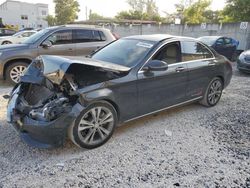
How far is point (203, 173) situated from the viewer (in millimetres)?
2707

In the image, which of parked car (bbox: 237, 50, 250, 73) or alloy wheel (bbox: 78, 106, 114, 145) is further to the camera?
parked car (bbox: 237, 50, 250, 73)

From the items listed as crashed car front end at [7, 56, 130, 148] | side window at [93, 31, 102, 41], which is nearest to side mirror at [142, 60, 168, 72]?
crashed car front end at [7, 56, 130, 148]

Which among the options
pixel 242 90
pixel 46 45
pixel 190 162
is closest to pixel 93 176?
pixel 190 162

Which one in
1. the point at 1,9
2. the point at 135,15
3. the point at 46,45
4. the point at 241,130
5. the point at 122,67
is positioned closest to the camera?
the point at 122,67

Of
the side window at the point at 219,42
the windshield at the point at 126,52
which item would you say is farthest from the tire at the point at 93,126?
the side window at the point at 219,42

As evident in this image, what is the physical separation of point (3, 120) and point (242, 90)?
590 centimetres

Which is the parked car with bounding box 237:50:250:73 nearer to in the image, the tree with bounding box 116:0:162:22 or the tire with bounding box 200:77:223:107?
the tire with bounding box 200:77:223:107

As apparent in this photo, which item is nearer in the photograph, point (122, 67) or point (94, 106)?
point (94, 106)

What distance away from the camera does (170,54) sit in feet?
12.9

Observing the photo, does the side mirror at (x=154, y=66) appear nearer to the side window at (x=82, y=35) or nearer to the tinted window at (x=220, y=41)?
the side window at (x=82, y=35)

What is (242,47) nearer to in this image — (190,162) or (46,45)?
Result: (46,45)

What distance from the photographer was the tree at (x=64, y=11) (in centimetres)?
3966

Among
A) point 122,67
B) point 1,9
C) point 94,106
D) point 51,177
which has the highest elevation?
point 1,9

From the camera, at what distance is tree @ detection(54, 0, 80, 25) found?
39656 mm
